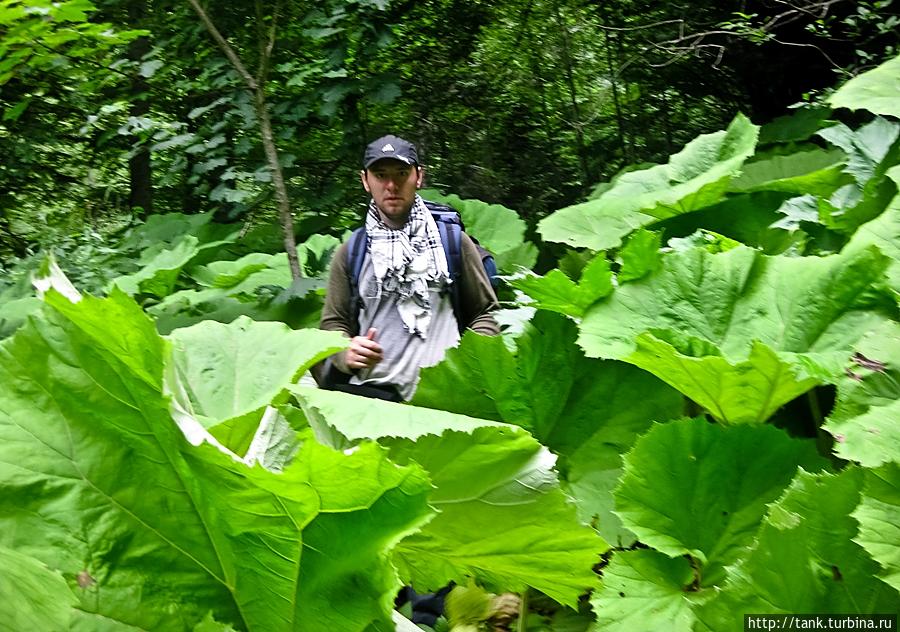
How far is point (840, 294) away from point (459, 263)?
122cm

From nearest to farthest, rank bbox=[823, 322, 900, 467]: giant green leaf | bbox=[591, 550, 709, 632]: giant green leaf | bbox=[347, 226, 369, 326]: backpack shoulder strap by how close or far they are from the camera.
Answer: bbox=[823, 322, 900, 467]: giant green leaf → bbox=[591, 550, 709, 632]: giant green leaf → bbox=[347, 226, 369, 326]: backpack shoulder strap

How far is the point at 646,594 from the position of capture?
1.22 meters

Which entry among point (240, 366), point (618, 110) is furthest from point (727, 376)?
point (618, 110)

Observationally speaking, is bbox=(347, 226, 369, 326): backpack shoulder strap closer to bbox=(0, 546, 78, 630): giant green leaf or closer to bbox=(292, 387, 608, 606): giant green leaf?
bbox=(292, 387, 608, 606): giant green leaf

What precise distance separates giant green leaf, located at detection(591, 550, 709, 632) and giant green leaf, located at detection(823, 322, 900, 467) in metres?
0.34

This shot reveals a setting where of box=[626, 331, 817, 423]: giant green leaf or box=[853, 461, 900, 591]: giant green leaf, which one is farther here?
box=[626, 331, 817, 423]: giant green leaf

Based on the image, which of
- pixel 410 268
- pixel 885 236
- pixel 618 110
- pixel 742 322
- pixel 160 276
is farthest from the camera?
pixel 618 110

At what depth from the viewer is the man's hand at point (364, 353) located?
85.1 inches

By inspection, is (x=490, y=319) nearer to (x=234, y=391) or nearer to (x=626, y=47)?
(x=234, y=391)

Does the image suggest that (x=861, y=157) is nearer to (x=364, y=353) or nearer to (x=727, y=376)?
(x=727, y=376)

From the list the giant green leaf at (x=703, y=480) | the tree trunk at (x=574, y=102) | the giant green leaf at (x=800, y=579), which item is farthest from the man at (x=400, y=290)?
the tree trunk at (x=574, y=102)

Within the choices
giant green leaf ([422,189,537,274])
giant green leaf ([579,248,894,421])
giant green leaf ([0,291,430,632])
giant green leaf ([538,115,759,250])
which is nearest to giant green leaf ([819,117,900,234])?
giant green leaf ([538,115,759,250])

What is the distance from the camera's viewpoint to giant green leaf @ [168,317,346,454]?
1092 millimetres

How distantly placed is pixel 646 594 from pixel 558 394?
1.57 feet
